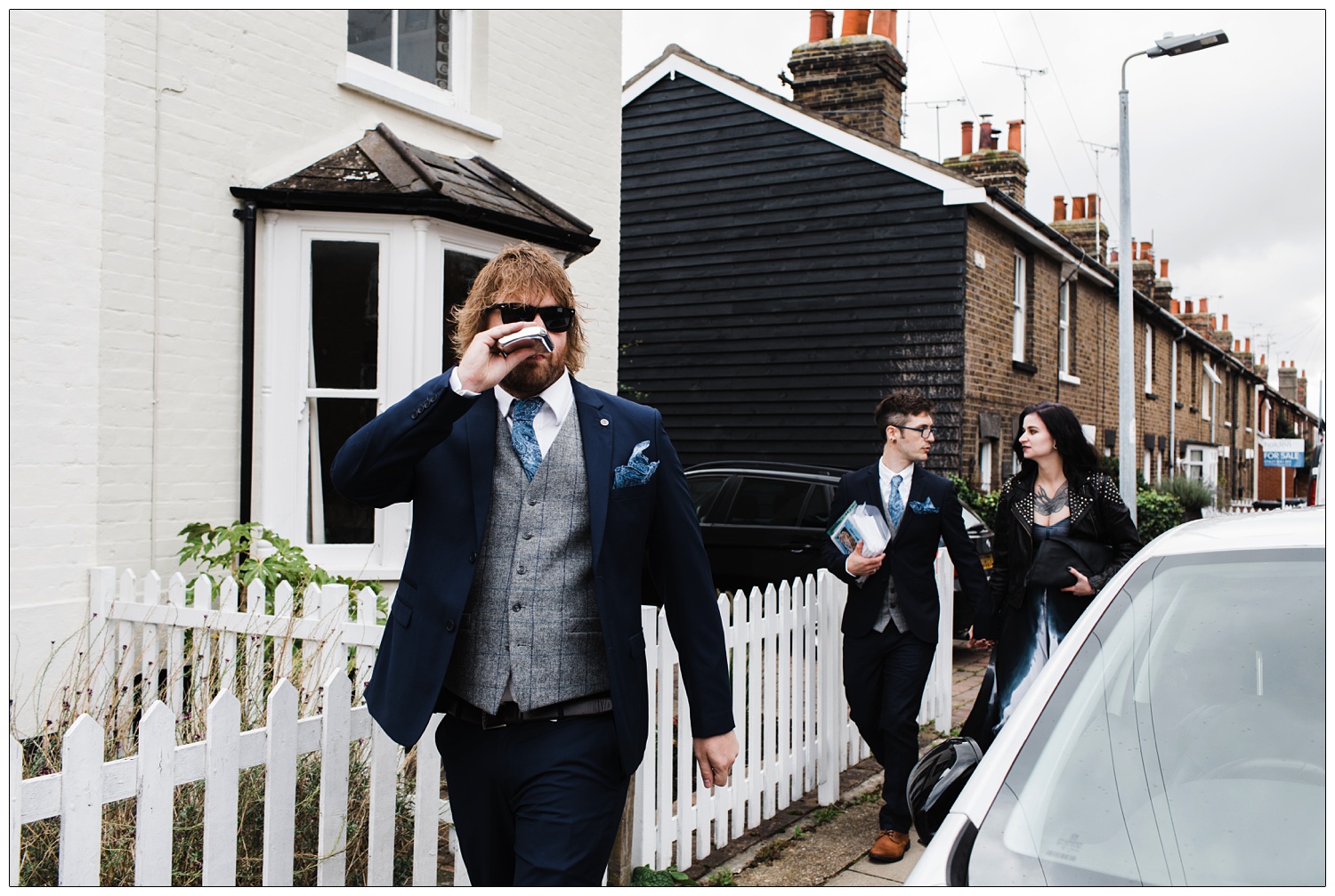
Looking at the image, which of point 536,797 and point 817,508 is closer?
point 536,797

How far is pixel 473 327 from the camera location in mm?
2531

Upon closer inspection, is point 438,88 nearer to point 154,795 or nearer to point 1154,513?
point 154,795

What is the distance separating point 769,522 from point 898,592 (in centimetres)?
475

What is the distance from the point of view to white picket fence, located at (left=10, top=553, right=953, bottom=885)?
8.07 ft

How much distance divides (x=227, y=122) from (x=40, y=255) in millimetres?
1439

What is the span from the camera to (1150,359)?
80.2ft

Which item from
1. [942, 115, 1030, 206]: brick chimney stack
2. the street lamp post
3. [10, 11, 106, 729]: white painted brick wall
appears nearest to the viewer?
[10, 11, 106, 729]: white painted brick wall

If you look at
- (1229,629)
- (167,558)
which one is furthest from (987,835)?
(167,558)

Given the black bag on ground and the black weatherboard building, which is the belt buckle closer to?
the black bag on ground

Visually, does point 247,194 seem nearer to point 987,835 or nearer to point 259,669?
point 259,669

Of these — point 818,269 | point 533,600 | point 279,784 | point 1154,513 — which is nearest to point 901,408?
point 533,600

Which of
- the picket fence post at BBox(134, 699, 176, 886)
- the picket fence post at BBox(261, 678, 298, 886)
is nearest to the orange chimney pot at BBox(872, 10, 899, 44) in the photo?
the picket fence post at BBox(261, 678, 298, 886)

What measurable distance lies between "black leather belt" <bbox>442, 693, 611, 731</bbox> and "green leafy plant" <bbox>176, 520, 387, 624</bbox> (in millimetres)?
3169

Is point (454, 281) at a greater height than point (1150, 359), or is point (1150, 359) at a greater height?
point (1150, 359)
